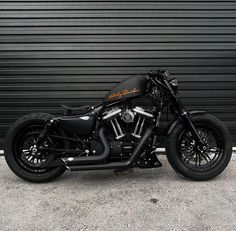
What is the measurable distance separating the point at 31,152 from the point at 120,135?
3.64ft

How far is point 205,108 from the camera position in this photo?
4.29 meters

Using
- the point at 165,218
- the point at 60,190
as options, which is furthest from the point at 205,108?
the point at 60,190

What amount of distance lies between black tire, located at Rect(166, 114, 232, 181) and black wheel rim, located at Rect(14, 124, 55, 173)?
148 cm

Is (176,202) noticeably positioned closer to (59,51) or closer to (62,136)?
(62,136)

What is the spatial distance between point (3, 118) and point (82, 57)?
151 centimetres

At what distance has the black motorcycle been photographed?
338 cm

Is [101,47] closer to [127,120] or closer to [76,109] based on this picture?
[76,109]

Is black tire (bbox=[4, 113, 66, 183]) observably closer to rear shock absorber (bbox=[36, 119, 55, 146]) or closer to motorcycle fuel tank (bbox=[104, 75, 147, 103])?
rear shock absorber (bbox=[36, 119, 55, 146])

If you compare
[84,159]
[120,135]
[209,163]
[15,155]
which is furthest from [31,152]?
[209,163]

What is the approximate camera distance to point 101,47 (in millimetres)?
4141

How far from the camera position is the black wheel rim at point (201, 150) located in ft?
11.6

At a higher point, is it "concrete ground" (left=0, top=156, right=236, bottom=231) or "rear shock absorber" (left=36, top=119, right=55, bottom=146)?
"rear shock absorber" (left=36, top=119, right=55, bottom=146)

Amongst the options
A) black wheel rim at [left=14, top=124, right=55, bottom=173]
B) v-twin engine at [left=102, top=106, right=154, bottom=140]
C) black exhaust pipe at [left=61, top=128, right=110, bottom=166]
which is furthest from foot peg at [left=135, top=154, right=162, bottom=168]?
black wheel rim at [left=14, top=124, right=55, bottom=173]

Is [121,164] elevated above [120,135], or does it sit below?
below
